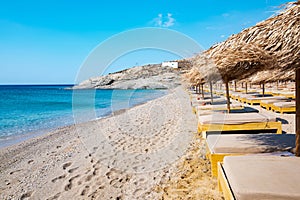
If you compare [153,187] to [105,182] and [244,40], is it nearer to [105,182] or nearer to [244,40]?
[105,182]

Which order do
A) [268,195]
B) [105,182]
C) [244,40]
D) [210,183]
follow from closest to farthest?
[268,195] → [244,40] → [210,183] → [105,182]

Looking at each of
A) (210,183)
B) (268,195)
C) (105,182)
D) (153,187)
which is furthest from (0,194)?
(268,195)

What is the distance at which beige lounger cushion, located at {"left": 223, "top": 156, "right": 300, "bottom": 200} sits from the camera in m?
1.60

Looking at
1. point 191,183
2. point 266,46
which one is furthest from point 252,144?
point 266,46

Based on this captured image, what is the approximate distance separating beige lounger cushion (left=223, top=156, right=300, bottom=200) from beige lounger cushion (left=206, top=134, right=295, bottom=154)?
49 centimetres

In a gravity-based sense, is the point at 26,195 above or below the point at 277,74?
below

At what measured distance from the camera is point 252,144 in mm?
2766

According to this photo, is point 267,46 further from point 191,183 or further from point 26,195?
point 26,195

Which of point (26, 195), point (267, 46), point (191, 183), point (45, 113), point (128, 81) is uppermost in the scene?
point (128, 81)

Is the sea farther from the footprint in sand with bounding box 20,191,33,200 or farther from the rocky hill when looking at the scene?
the rocky hill

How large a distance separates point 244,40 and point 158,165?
→ 2.44 meters

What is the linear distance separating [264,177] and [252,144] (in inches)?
41.2

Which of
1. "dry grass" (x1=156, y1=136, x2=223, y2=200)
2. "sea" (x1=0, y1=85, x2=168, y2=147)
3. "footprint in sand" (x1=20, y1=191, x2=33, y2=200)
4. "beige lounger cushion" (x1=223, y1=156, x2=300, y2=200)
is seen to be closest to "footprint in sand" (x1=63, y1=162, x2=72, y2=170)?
"footprint in sand" (x1=20, y1=191, x2=33, y2=200)

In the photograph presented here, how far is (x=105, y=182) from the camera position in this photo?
120 inches
